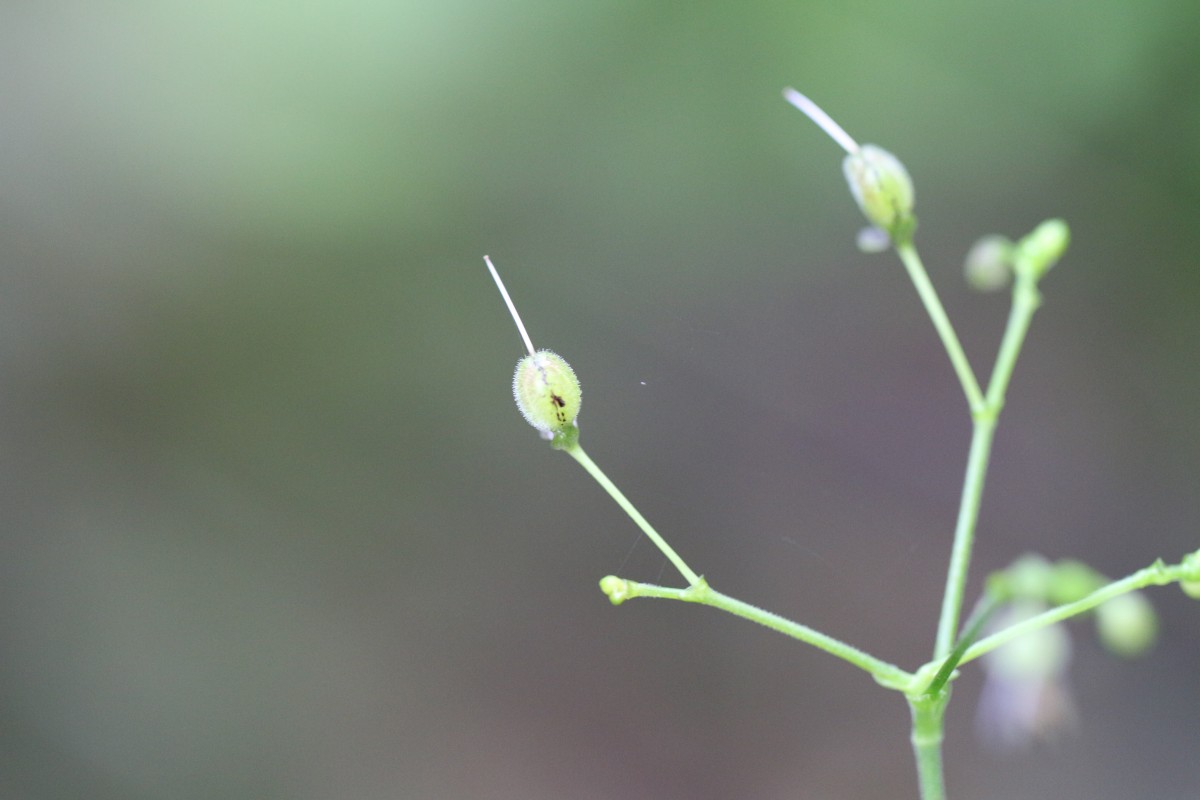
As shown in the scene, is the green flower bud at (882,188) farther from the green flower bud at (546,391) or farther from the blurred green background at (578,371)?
the blurred green background at (578,371)

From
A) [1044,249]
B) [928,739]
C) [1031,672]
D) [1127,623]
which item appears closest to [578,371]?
[1031,672]

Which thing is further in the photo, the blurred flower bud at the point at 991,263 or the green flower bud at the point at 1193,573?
the blurred flower bud at the point at 991,263

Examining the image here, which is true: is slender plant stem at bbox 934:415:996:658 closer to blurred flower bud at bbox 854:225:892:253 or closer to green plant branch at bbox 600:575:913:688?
green plant branch at bbox 600:575:913:688

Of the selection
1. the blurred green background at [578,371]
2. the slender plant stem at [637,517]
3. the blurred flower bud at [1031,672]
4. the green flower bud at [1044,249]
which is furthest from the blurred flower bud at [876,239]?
the blurred green background at [578,371]

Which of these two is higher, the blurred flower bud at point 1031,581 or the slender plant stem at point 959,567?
the blurred flower bud at point 1031,581

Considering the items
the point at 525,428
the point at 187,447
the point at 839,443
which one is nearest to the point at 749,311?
the point at 839,443

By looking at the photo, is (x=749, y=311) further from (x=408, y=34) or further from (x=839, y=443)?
(x=408, y=34)
